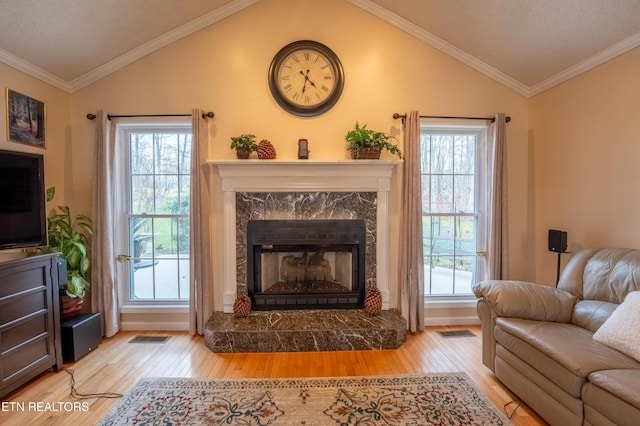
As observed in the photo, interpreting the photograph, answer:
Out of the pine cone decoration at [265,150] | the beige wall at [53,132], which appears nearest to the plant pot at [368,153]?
the pine cone decoration at [265,150]

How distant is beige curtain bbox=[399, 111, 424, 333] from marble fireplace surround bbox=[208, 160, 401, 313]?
167mm

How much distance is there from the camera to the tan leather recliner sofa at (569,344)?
1470 millimetres

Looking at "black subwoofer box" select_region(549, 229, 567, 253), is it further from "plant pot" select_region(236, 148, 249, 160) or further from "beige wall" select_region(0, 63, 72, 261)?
"beige wall" select_region(0, 63, 72, 261)

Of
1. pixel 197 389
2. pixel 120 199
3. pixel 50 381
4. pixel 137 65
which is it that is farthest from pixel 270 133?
pixel 50 381

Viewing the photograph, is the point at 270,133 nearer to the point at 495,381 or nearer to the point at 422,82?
the point at 422,82

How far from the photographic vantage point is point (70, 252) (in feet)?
8.91

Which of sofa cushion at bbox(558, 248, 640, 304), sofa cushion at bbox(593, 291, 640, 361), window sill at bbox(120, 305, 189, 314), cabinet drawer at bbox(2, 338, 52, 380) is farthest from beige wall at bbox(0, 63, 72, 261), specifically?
sofa cushion at bbox(558, 248, 640, 304)

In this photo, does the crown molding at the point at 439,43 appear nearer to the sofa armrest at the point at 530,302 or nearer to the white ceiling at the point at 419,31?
the white ceiling at the point at 419,31

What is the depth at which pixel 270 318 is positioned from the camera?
2945mm

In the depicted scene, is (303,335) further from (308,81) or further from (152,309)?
(308,81)

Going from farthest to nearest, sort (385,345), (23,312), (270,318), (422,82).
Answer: (422,82) < (270,318) < (385,345) < (23,312)

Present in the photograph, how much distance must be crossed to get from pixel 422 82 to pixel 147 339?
3.95 metres

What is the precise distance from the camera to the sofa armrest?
2.16 metres

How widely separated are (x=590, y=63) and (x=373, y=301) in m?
2.93
